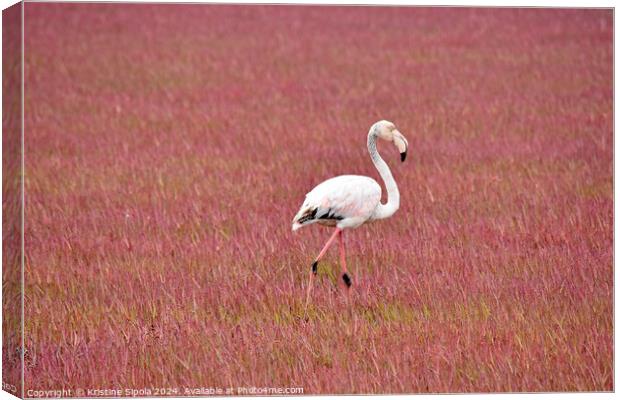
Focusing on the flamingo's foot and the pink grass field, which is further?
the flamingo's foot

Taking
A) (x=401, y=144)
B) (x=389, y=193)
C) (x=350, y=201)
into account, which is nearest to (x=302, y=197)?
(x=389, y=193)

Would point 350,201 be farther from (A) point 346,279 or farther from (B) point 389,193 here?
(A) point 346,279

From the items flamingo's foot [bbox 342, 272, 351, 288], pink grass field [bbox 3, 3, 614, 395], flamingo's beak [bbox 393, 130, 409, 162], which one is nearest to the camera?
pink grass field [bbox 3, 3, 614, 395]

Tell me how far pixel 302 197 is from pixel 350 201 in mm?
2391

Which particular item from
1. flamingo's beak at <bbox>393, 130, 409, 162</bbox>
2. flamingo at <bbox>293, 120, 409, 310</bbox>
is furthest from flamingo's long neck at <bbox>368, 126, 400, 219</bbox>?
flamingo's beak at <bbox>393, 130, 409, 162</bbox>

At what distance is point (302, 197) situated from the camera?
35.4 ft

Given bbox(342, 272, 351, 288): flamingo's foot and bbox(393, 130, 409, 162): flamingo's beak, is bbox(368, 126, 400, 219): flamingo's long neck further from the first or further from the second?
bbox(342, 272, 351, 288): flamingo's foot

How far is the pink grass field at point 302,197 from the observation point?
761 centimetres

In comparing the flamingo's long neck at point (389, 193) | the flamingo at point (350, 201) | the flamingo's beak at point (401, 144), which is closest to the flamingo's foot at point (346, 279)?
the flamingo at point (350, 201)

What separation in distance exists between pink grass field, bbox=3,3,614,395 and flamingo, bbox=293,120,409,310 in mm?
439

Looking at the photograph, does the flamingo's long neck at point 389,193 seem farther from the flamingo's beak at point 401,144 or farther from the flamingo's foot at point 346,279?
the flamingo's foot at point 346,279

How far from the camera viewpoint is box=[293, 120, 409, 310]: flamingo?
27.6ft

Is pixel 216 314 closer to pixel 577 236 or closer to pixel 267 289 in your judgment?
pixel 267 289

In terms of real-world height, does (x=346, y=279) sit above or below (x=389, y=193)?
below
